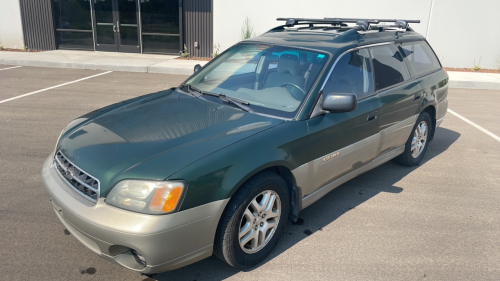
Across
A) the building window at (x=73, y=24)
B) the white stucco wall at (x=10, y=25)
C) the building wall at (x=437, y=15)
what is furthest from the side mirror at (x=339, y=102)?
the white stucco wall at (x=10, y=25)

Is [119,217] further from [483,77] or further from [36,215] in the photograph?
[483,77]

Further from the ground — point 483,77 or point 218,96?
point 218,96

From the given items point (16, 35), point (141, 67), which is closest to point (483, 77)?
point (141, 67)

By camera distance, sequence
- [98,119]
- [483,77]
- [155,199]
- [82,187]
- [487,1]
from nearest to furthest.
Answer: [155,199] → [82,187] → [98,119] → [483,77] → [487,1]

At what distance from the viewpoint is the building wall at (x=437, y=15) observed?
13203mm

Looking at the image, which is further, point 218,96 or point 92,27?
point 92,27

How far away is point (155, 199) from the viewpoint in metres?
2.56

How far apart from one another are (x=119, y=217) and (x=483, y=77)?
1252cm

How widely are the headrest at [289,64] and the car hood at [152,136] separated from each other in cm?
69

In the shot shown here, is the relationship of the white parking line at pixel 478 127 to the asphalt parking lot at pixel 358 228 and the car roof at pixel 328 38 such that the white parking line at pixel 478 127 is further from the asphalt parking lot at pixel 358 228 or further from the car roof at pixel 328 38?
the car roof at pixel 328 38

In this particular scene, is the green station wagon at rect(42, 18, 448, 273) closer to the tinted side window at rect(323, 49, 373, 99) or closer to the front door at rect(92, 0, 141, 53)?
the tinted side window at rect(323, 49, 373, 99)

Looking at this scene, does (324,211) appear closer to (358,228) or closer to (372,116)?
(358,228)

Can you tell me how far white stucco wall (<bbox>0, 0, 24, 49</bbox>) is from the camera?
14.9 meters

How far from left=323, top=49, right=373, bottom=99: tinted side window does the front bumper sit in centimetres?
170
